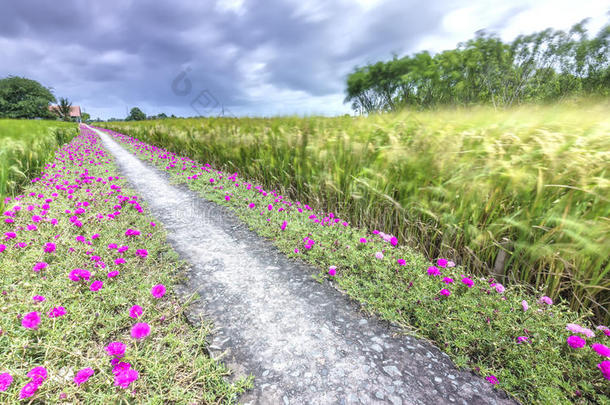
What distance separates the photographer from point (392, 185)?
10.5 feet

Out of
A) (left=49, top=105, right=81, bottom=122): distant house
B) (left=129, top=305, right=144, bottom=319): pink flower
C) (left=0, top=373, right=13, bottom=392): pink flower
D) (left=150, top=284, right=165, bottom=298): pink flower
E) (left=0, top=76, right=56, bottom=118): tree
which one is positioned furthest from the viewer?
(left=49, top=105, right=81, bottom=122): distant house

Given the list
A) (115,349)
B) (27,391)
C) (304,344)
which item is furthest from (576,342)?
(27,391)

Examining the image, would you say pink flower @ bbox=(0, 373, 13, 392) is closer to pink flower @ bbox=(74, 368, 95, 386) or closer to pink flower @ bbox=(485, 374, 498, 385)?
pink flower @ bbox=(74, 368, 95, 386)

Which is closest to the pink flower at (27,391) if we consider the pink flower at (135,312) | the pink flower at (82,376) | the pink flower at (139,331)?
the pink flower at (82,376)

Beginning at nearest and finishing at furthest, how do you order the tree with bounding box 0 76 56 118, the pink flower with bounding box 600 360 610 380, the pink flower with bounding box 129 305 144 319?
the pink flower with bounding box 600 360 610 380 → the pink flower with bounding box 129 305 144 319 → the tree with bounding box 0 76 56 118

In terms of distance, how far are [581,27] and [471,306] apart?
3207 centimetres

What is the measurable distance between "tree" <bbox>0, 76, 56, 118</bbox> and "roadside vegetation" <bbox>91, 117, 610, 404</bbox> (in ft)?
277

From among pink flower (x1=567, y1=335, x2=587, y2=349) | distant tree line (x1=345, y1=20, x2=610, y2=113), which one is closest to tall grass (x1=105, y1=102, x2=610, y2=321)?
pink flower (x1=567, y1=335, x2=587, y2=349)

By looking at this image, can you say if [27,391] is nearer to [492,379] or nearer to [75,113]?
[492,379]

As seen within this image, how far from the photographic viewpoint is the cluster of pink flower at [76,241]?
131 centimetres

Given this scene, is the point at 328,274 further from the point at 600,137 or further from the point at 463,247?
the point at 600,137

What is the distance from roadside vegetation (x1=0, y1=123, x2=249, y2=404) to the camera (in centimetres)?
132

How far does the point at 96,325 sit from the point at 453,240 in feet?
Answer: 10.3

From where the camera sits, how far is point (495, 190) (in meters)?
2.29
